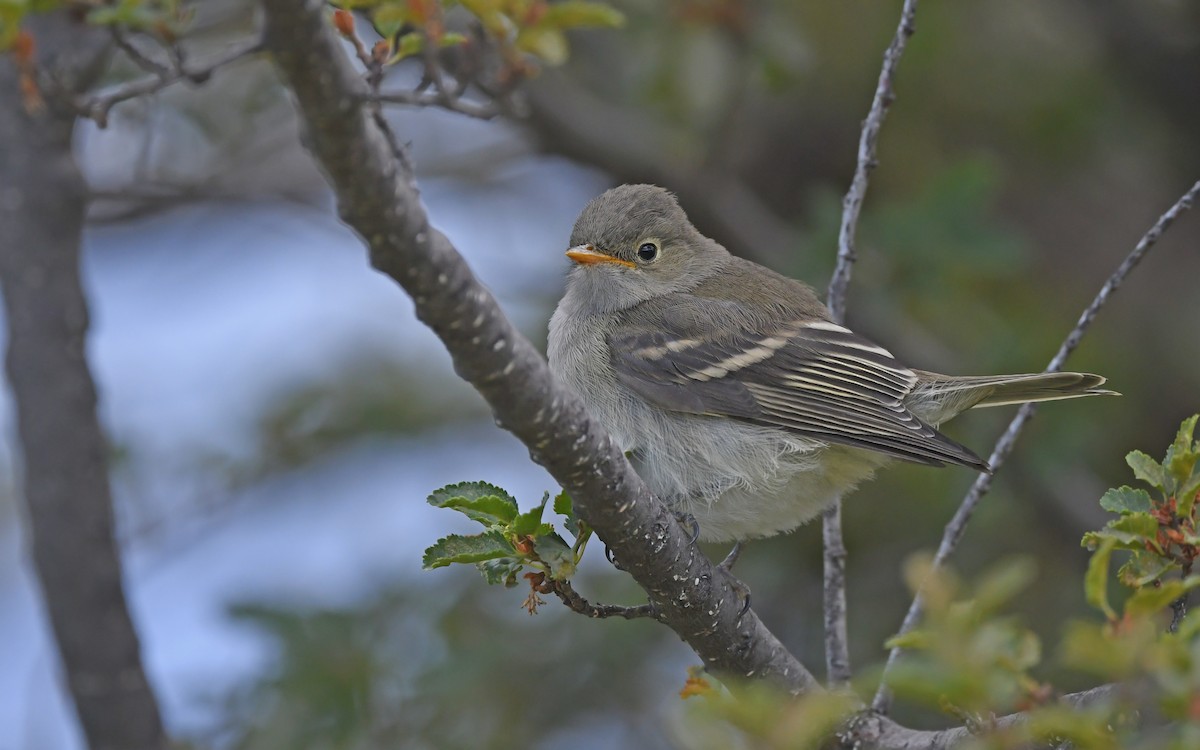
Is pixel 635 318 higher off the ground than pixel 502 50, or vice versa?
pixel 502 50

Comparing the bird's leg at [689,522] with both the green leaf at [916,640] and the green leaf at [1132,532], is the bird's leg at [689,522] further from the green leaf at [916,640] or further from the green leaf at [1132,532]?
the green leaf at [916,640]

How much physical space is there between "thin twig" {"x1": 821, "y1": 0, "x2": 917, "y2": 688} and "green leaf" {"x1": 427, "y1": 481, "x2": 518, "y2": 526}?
115 centimetres

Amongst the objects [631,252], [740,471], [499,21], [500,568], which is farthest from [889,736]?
[499,21]

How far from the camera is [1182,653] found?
1.88 meters

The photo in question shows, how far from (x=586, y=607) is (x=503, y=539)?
400 millimetres

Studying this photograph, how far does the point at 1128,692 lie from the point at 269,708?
12.7 feet

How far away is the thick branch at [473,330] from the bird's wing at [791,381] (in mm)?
926

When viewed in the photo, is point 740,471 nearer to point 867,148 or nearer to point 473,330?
point 867,148

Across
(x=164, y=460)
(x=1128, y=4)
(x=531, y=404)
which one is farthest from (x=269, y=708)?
(x=1128, y=4)

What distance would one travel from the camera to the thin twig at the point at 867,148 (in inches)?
142

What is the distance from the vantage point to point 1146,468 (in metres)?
2.67

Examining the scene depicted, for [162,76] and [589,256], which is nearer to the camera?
[162,76]

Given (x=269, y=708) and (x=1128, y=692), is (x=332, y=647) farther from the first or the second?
(x=1128, y=692)

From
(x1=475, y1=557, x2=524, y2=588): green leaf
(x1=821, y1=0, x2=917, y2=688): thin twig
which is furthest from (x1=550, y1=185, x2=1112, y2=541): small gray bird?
(x1=475, y1=557, x2=524, y2=588): green leaf
